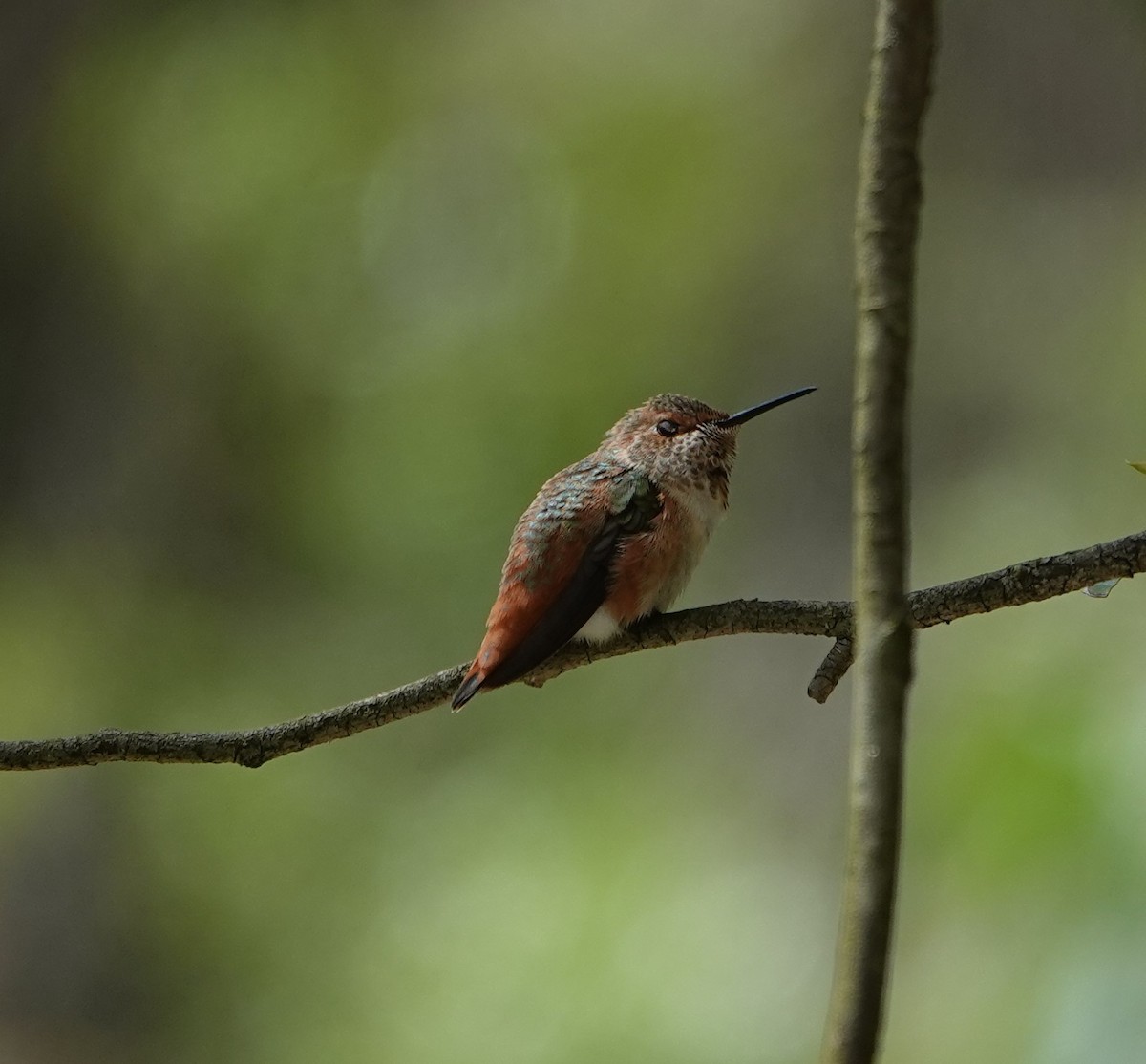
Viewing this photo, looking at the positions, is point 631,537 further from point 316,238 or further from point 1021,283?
point 316,238

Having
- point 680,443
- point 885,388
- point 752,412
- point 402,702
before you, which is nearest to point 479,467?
point 680,443

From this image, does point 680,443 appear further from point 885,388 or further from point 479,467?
point 479,467

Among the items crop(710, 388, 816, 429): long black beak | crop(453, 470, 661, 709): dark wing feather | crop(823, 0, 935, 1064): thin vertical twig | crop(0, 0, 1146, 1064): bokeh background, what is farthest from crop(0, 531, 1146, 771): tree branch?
crop(0, 0, 1146, 1064): bokeh background

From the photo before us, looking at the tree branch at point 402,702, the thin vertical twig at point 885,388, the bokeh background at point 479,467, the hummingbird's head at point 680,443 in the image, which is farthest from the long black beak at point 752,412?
the bokeh background at point 479,467

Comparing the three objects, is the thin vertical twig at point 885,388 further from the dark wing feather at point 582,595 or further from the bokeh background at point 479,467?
the bokeh background at point 479,467

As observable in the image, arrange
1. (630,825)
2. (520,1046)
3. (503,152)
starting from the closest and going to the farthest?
(520,1046), (630,825), (503,152)

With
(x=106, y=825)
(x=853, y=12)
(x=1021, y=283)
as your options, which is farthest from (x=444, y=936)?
(x=853, y=12)

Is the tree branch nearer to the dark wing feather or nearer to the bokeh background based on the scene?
the dark wing feather

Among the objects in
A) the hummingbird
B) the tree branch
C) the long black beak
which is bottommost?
the tree branch
